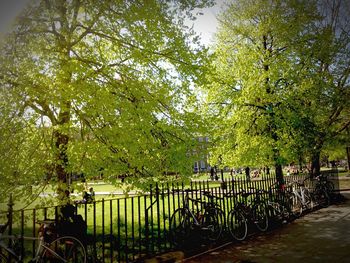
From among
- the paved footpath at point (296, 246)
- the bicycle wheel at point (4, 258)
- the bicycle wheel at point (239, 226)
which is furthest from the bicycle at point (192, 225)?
the bicycle wheel at point (4, 258)

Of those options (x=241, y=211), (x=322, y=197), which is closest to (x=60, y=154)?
(x=241, y=211)

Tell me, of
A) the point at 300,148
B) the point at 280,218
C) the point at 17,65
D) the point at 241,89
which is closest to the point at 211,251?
the point at 280,218

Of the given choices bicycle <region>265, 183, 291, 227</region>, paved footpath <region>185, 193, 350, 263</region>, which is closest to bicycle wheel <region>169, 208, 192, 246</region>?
paved footpath <region>185, 193, 350, 263</region>

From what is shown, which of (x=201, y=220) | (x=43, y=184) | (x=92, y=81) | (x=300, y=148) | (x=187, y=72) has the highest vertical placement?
(x=187, y=72)

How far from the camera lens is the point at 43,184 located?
257 inches

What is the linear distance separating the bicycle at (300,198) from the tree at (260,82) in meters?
1.48

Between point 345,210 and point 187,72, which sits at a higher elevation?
point 187,72

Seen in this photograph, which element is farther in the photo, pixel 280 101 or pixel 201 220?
pixel 280 101

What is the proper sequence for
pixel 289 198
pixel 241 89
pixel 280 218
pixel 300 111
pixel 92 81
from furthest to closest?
pixel 241 89 → pixel 300 111 → pixel 289 198 → pixel 280 218 → pixel 92 81

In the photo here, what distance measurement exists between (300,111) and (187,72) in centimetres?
761

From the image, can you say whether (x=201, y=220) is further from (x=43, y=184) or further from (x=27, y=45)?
(x=27, y=45)

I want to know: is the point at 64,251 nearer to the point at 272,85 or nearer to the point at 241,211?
the point at 241,211

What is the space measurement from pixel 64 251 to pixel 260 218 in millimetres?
6086

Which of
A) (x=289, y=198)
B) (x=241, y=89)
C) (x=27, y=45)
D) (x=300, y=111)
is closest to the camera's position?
(x=27, y=45)
